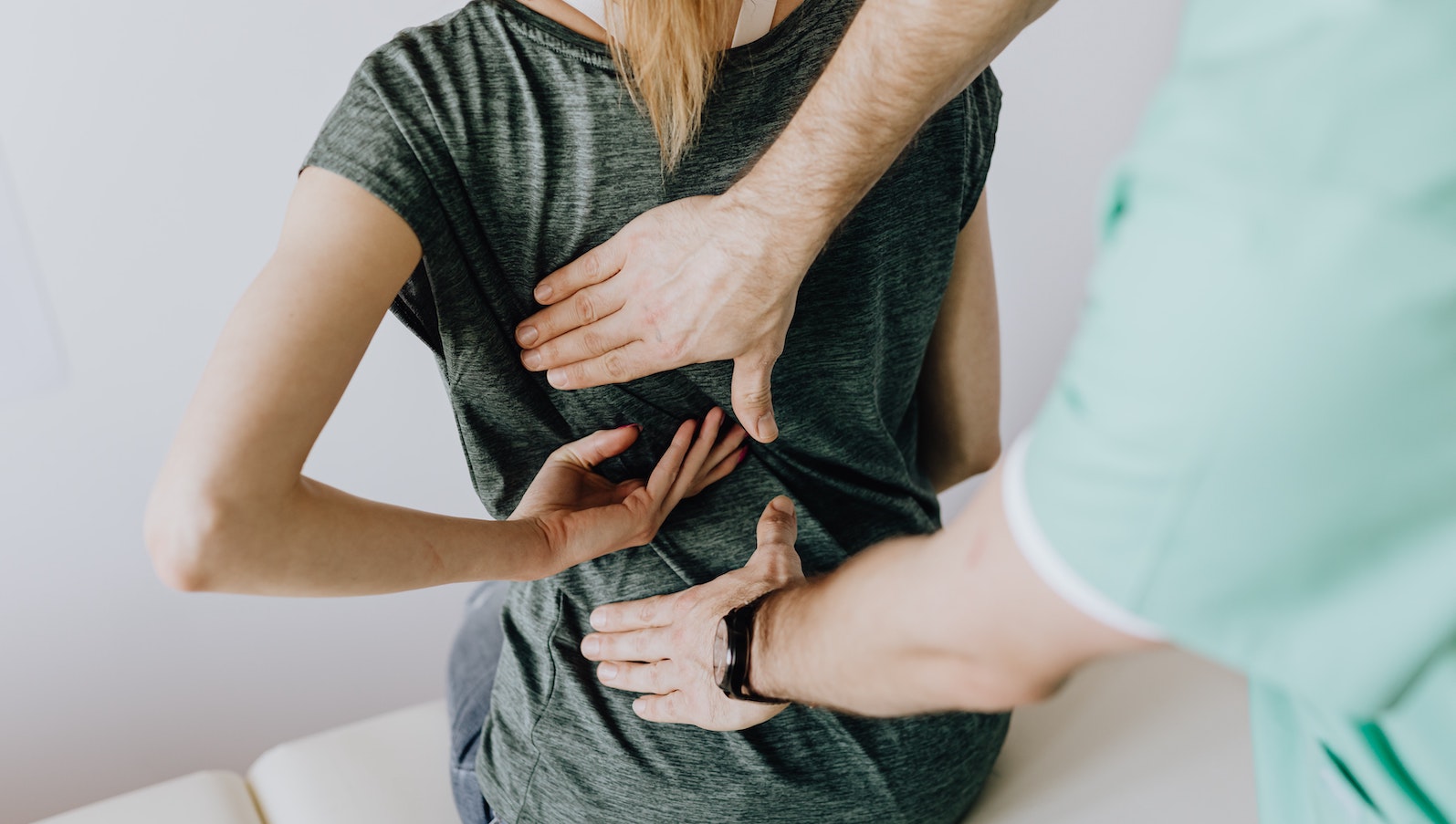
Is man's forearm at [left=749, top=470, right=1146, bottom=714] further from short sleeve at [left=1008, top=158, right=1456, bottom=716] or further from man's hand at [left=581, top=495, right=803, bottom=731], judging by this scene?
man's hand at [left=581, top=495, right=803, bottom=731]

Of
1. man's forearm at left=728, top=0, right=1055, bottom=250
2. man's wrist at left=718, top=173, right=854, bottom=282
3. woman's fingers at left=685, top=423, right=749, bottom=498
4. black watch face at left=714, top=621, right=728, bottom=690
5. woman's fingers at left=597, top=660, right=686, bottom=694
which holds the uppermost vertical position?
man's forearm at left=728, top=0, right=1055, bottom=250

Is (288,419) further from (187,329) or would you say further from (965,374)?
(187,329)

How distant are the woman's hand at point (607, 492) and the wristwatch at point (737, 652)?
172 millimetres

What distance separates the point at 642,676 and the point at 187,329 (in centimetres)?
99

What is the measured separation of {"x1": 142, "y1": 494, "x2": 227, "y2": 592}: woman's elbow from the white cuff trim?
539mm

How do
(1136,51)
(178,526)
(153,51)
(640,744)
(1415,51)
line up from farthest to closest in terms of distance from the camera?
(1136,51) < (153,51) < (640,744) < (178,526) < (1415,51)

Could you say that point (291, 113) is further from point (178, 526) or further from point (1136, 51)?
point (1136, 51)

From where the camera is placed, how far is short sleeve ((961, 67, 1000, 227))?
3.06 ft

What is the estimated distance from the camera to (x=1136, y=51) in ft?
6.25

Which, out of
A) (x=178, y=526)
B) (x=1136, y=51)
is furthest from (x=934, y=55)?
(x=1136, y=51)

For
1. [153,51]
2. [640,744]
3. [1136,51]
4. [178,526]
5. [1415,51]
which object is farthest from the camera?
[1136,51]

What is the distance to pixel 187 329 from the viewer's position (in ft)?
4.95

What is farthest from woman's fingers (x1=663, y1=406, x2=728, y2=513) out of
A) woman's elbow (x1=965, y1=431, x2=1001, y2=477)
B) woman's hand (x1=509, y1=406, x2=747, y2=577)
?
woman's elbow (x1=965, y1=431, x2=1001, y2=477)

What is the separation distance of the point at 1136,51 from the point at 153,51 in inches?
64.4
